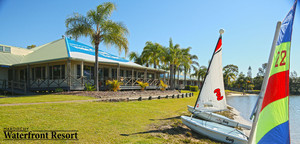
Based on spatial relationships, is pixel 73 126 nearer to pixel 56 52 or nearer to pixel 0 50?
pixel 56 52

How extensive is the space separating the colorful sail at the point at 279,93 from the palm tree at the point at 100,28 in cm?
1444

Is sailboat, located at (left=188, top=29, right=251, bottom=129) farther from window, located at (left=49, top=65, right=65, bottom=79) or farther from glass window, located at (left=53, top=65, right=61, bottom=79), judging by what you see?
glass window, located at (left=53, top=65, right=61, bottom=79)

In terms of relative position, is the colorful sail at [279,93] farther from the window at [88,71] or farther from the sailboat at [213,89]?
the window at [88,71]

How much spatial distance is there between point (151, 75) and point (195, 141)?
83.9 feet

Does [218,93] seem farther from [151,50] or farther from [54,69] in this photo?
[151,50]

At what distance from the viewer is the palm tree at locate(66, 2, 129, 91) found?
15617 mm

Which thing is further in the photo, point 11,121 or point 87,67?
point 87,67

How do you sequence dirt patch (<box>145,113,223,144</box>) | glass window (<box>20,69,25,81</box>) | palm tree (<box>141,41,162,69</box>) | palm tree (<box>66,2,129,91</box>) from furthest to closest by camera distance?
1. palm tree (<box>141,41,162,69</box>)
2. glass window (<box>20,69,25,81</box>)
3. palm tree (<box>66,2,129,91</box>)
4. dirt patch (<box>145,113,223,144</box>)

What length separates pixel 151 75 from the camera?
31797mm

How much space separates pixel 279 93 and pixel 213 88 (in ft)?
17.0

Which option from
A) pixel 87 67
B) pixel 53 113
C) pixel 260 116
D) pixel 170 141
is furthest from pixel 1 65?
pixel 260 116

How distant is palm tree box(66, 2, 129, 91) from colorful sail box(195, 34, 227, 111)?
10.4 metres

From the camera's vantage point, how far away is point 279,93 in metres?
2.59

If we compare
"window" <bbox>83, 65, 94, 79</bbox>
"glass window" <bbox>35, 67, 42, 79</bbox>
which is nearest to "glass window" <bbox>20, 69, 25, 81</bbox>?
"glass window" <bbox>35, 67, 42, 79</bbox>
